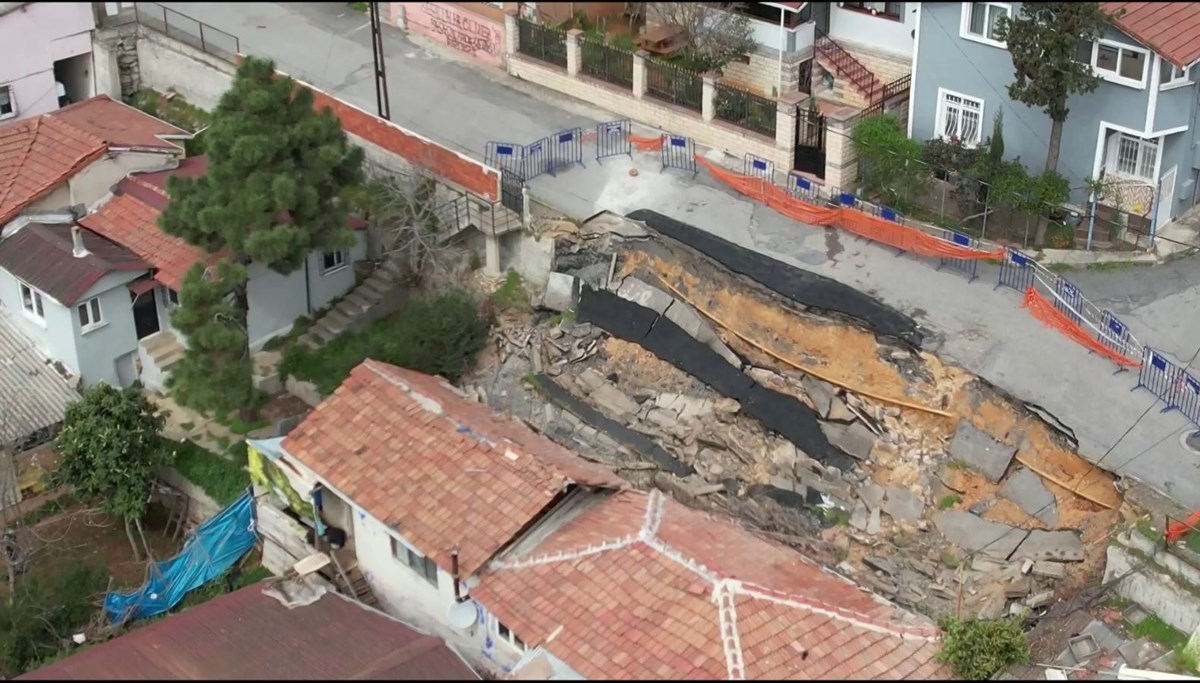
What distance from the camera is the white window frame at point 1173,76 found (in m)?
37.5

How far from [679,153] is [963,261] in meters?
9.01

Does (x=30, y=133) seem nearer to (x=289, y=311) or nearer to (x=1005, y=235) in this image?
(x=289, y=311)

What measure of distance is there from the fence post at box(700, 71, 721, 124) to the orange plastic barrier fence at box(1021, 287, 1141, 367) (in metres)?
11.1

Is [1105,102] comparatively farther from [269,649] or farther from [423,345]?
[269,649]

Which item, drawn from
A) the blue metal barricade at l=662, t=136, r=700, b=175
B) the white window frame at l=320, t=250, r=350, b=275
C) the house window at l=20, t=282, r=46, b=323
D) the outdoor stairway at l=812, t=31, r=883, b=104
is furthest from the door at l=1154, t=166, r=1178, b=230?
the house window at l=20, t=282, r=46, b=323

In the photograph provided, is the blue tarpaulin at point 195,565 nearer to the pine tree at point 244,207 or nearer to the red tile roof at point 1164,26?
the pine tree at point 244,207

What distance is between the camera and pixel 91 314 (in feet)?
132

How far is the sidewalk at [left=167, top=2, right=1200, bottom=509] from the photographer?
34.0 m

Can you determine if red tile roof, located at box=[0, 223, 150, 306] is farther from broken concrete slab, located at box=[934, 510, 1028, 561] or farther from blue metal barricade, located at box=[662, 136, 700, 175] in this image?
broken concrete slab, located at box=[934, 510, 1028, 561]

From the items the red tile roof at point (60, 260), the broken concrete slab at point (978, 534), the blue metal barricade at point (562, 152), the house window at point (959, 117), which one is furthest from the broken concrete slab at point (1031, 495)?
the red tile roof at point (60, 260)

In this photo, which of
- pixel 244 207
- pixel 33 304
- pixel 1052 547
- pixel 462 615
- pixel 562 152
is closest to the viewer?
pixel 462 615

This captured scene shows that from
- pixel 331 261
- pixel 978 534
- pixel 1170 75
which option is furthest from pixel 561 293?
pixel 1170 75

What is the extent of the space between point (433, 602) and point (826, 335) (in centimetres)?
1148

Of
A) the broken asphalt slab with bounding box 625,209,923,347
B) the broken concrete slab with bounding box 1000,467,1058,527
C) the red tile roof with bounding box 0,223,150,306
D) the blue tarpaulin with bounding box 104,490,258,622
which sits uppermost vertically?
the broken asphalt slab with bounding box 625,209,923,347
